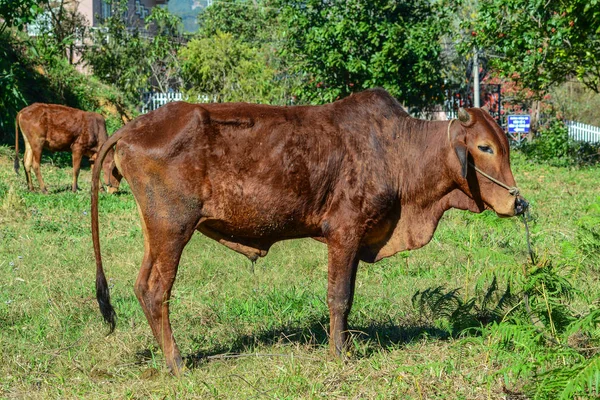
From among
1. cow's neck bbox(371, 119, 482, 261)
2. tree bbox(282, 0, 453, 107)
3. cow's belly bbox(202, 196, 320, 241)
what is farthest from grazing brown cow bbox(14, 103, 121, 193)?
cow's neck bbox(371, 119, 482, 261)

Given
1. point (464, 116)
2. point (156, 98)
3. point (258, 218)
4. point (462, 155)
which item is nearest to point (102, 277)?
point (258, 218)

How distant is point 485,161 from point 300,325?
1959mm

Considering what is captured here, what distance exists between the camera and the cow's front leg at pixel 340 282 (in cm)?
539

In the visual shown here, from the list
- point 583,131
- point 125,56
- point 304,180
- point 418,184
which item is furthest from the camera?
point 583,131

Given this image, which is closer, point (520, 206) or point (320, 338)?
point (520, 206)

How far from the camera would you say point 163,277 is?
522 centimetres

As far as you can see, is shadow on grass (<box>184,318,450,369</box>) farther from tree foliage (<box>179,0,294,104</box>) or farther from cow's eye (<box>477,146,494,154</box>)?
tree foliage (<box>179,0,294,104</box>)

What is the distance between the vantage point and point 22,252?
29.7 feet

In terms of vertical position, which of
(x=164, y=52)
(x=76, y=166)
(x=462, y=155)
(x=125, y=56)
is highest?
(x=164, y=52)

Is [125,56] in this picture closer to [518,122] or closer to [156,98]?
[156,98]

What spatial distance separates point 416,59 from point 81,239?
1190 centimetres

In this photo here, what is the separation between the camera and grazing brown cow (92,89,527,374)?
519 cm

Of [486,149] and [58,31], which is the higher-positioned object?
[58,31]

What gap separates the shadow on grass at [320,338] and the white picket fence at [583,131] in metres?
23.7
